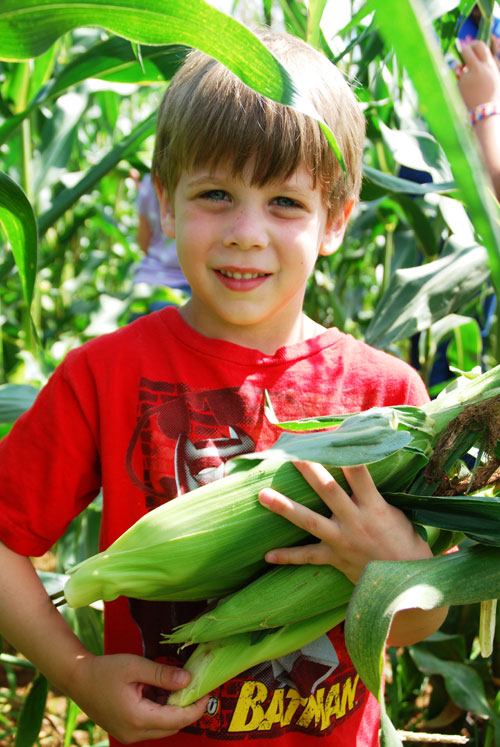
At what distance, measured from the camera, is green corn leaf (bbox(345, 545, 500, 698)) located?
1.77 ft

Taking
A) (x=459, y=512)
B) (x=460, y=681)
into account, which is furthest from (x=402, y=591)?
(x=460, y=681)

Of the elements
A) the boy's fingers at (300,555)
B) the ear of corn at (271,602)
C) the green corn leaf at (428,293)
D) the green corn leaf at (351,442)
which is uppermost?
the green corn leaf at (428,293)

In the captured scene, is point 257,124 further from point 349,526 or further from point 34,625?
point 34,625

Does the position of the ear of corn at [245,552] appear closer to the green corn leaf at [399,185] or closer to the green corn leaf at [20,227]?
the green corn leaf at [20,227]

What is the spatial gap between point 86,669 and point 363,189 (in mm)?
944

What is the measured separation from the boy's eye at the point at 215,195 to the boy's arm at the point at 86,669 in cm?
48

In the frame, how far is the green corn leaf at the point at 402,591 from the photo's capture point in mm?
540

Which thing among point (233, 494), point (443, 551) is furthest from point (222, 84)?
point (443, 551)

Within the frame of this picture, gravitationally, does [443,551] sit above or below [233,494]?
below

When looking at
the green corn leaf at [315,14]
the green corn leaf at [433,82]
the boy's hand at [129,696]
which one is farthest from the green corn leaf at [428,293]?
the green corn leaf at [433,82]

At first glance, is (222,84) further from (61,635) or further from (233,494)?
(61,635)

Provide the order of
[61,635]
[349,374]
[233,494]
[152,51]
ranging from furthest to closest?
[152,51], [349,374], [61,635], [233,494]

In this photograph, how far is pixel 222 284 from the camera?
2.83ft

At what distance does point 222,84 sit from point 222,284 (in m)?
0.24
